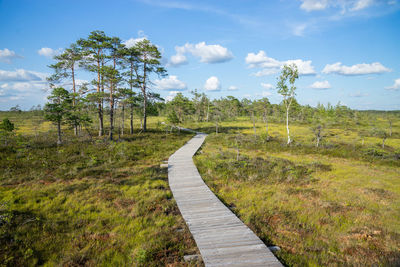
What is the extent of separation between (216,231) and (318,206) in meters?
5.82

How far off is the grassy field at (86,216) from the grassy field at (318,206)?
318 centimetres

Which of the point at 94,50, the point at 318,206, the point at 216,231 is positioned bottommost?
the point at 318,206

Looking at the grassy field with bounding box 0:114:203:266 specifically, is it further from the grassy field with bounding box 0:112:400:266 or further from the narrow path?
the narrow path

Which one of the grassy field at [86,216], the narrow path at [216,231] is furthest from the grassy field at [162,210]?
the narrow path at [216,231]

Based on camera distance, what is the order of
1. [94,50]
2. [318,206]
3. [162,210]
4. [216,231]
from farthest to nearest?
1. [94,50]
2. [318,206]
3. [162,210]
4. [216,231]

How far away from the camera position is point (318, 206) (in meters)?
9.37

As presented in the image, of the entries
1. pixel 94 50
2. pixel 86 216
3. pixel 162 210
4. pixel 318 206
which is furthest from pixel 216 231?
pixel 94 50

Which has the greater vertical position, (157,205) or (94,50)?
(94,50)

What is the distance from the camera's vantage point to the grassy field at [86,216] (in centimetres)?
564

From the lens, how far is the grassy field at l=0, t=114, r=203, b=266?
18.5 feet

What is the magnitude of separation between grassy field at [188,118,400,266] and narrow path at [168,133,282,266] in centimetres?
56

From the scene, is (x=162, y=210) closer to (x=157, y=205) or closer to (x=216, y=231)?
(x=157, y=205)

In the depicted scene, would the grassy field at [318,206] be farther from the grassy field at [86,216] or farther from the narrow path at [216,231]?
the grassy field at [86,216]

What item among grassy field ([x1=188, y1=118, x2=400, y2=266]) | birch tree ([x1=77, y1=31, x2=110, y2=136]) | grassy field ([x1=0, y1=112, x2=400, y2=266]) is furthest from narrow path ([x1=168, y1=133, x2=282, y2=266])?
birch tree ([x1=77, y1=31, x2=110, y2=136])
